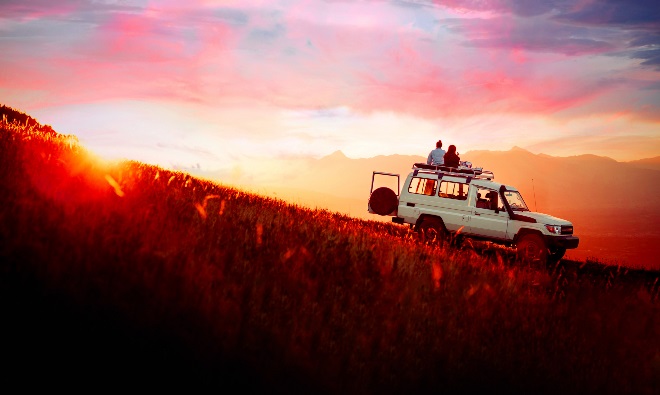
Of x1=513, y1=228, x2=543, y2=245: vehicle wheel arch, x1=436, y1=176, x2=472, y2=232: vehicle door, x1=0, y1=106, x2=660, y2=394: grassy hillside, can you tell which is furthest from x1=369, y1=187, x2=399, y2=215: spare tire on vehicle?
x1=0, y1=106, x2=660, y2=394: grassy hillside

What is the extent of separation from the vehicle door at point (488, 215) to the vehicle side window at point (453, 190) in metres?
0.32

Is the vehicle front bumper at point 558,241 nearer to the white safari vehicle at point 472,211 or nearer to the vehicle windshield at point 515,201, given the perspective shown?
the white safari vehicle at point 472,211

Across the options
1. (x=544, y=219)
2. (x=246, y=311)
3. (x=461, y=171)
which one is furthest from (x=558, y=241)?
(x=246, y=311)

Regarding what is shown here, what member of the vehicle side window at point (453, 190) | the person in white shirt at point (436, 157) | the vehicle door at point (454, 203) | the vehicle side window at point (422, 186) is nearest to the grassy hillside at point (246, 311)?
the vehicle door at point (454, 203)

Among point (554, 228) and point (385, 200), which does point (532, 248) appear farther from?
point (385, 200)

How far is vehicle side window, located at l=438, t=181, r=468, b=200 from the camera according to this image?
1579cm

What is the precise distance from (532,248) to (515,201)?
1.63 m

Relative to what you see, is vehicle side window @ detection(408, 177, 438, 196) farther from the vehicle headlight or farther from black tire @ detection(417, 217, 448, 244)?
the vehicle headlight

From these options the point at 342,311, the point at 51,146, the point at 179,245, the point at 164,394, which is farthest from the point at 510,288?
the point at 51,146

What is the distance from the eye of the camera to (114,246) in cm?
586

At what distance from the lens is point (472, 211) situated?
15.6 m

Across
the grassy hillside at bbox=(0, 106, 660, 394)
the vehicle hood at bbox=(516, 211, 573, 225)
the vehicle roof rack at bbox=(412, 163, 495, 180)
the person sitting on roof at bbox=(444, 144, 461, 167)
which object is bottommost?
the grassy hillside at bbox=(0, 106, 660, 394)

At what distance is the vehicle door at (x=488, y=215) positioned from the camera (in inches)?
593

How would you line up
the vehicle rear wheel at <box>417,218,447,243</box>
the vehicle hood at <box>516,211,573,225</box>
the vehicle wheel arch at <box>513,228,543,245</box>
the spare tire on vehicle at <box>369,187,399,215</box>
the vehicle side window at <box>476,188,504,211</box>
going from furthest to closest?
1. the spare tire on vehicle at <box>369,187,399,215</box>
2. the vehicle rear wheel at <box>417,218,447,243</box>
3. the vehicle side window at <box>476,188,504,211</box>
4. the vehicle wheel arch at <box>513,228,543,245</box>
5. the vehicle hood at <box>516,211,573,225</box>
